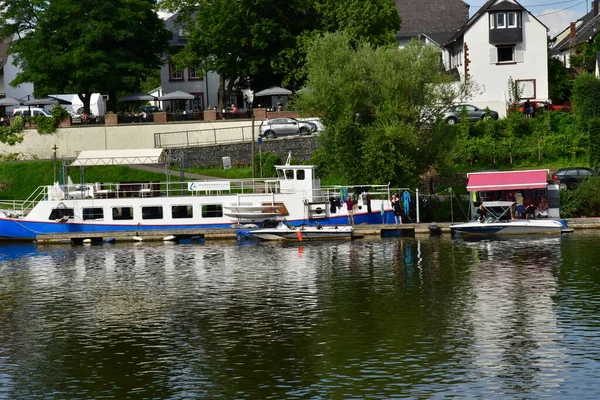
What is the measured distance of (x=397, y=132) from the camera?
65.1 metres

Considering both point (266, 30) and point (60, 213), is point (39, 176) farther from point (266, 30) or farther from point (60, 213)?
point (266, 30)

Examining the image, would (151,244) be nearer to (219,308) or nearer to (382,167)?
(382,167)

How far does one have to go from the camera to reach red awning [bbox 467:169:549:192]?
62062 millimetres

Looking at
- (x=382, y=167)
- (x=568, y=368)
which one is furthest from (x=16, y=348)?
(x=382, y=167)

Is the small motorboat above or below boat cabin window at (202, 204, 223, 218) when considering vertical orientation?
below

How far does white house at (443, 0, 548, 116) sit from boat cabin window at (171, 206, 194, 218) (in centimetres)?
3278

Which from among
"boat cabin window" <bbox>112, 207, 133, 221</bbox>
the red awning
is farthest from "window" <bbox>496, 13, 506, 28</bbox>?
"boat cabin window" <bbox>112, 207, 133, 221</bbox>

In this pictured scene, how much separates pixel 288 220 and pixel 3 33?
4057cm

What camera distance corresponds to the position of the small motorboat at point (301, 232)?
61906mm

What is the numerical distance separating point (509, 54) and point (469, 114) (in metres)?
11.3

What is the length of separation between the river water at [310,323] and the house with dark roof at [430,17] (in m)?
Result: 64.0

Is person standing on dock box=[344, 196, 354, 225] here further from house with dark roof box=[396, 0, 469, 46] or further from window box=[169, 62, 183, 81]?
house with dark roof box=[396, 0, 469, 46]

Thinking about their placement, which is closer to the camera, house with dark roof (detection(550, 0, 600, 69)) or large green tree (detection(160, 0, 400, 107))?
large green tree (detection(160, 0, 400, 107))

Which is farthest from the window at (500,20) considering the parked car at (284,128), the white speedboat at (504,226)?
the white speedboat at (504,226)
